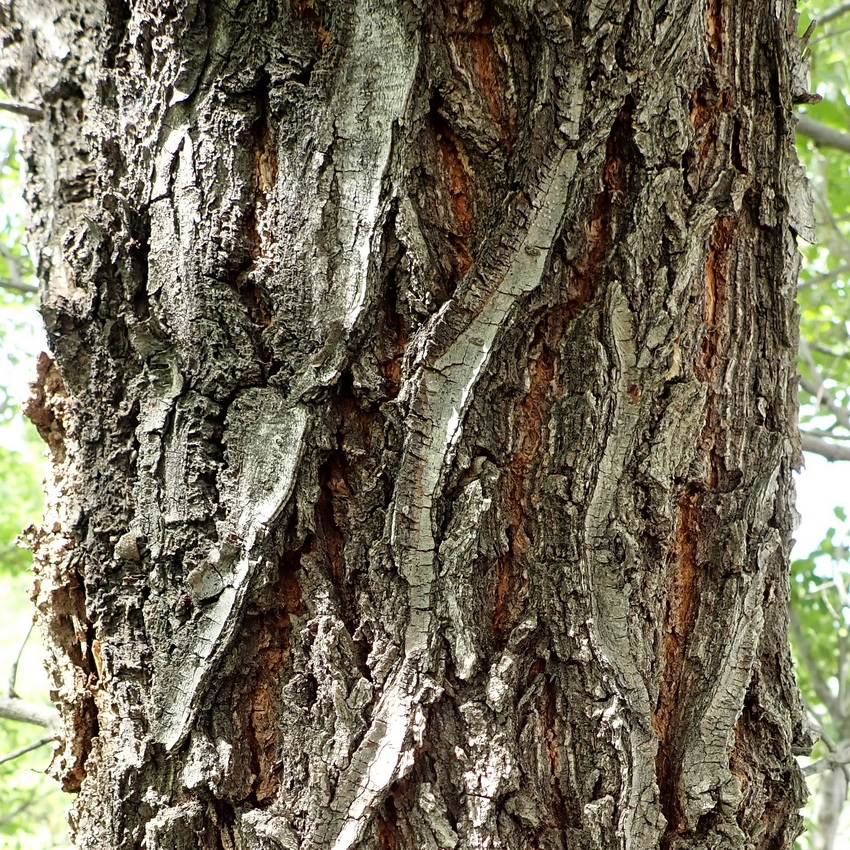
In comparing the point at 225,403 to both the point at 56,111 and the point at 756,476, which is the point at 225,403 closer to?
the point at 56,111

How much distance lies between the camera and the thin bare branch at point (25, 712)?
1.82m

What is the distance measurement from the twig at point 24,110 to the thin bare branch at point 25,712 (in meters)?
1.27

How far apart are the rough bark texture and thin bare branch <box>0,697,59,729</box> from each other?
849 millimetres

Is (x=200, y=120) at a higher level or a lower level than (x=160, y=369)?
higher

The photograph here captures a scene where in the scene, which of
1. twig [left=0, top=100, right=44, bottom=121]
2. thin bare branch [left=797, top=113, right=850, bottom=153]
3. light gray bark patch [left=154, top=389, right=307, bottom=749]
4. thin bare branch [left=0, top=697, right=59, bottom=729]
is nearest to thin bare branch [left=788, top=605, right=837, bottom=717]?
thin bare branch [left=797, top=113, right=850, bottom=153]

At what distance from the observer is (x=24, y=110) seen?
1.22 metres

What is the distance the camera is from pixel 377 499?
1.00 meters

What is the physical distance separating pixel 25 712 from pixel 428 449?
143 centimetres

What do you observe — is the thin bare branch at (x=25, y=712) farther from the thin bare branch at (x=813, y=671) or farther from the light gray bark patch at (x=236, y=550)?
→ the thin bare branch at (x=813, y=671)

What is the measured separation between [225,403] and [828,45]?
5.86 m

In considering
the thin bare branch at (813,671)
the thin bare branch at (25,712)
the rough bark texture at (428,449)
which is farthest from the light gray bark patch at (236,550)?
the thin bare branch at (813,671)

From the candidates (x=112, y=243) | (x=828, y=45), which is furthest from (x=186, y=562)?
(x=828, y=45)

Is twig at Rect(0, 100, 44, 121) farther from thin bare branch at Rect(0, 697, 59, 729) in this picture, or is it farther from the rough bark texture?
thin bare branch at Rect(0, 697, 59, 729)

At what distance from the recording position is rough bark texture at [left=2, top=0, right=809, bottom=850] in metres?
0.99
